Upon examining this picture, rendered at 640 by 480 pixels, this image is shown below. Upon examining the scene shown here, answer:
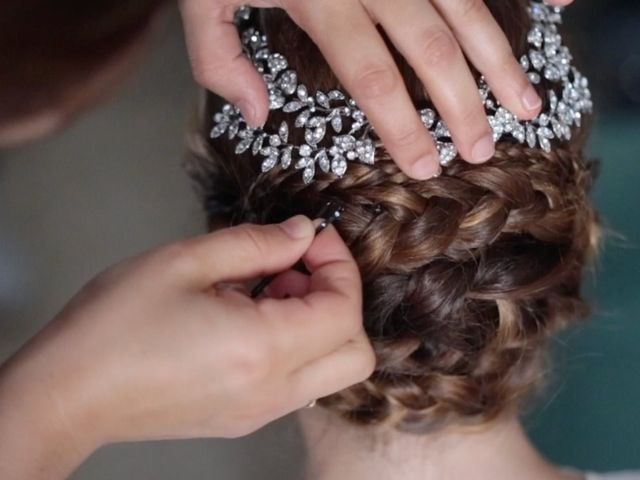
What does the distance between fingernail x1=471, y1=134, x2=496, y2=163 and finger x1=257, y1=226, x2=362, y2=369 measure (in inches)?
6.5

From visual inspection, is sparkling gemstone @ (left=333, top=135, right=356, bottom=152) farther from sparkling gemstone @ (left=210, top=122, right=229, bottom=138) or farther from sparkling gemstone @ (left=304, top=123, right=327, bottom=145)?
sparkling gemstone @ (left=210, top=122, right=229, bottom=138)

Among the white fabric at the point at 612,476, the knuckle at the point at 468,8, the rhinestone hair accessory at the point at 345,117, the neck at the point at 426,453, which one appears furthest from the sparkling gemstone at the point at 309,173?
the white fabric at the point at 612,476

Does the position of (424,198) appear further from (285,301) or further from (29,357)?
(29,357)

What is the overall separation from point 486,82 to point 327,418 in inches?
19.4

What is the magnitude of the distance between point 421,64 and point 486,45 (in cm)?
7

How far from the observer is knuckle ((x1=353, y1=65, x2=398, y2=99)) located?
89cm

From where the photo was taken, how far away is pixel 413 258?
3.32 feet

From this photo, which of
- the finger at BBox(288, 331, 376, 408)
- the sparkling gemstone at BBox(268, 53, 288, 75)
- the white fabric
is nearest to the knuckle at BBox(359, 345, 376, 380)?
the finger at BBox(288, 331, 376, 408)

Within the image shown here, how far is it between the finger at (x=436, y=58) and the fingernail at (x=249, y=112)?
19 cm

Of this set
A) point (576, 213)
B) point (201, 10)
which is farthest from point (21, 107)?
point (576, 213)

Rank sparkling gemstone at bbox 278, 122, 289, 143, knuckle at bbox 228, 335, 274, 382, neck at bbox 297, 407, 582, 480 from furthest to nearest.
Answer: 1. neck at bbox 297, 407, 582, 480
2. sparkling gemstone at bbox 278, 122, 289, 143
3. knuckle at bbox 228, 335, 274, 382

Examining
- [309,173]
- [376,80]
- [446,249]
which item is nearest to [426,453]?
[446,249]

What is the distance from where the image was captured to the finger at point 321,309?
33.0 inches

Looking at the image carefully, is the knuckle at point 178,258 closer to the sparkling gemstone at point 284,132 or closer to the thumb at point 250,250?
the thumb at point 250,250
